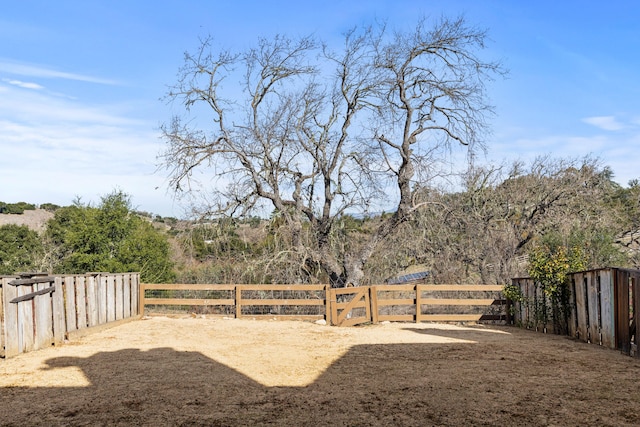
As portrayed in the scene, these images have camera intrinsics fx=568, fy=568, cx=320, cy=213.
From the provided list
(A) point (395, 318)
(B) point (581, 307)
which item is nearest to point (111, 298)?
(A) point (395, 318)

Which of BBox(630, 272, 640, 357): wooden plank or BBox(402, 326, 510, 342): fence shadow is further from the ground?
BBox(630, 272, 640, 357): wooden plank

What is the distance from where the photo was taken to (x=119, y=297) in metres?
14.2

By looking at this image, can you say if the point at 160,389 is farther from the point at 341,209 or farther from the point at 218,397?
the point at 341,209

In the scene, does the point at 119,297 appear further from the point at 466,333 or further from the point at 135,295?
the point at 466,333

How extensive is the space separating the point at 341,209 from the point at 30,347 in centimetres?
1158

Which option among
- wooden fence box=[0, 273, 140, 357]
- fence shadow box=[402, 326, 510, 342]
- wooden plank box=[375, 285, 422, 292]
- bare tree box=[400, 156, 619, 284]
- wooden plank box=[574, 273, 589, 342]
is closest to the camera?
wooden fence box=[0, 273, 140, 357]

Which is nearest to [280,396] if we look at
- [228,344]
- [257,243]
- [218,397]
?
[218,397]

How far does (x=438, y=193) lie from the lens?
20.6 m

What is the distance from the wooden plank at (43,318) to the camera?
10.1 meters

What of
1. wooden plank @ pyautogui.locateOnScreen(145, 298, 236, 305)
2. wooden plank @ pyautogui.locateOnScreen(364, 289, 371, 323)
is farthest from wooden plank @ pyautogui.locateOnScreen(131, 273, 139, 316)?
wooden plank @ pyautogui.locateOnScreen(364, 289, 371, 323)

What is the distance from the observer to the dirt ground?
5711 mm

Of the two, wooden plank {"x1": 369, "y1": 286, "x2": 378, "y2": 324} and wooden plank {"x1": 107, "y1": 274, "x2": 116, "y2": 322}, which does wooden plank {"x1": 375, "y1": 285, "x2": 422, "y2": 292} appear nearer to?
wooden plank {"x1": 369, "y1": 286, "x2": 378, "y2": 324}

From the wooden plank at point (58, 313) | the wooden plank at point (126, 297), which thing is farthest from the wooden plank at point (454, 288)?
the wooden plank at point (58, 313)

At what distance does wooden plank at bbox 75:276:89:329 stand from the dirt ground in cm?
71
